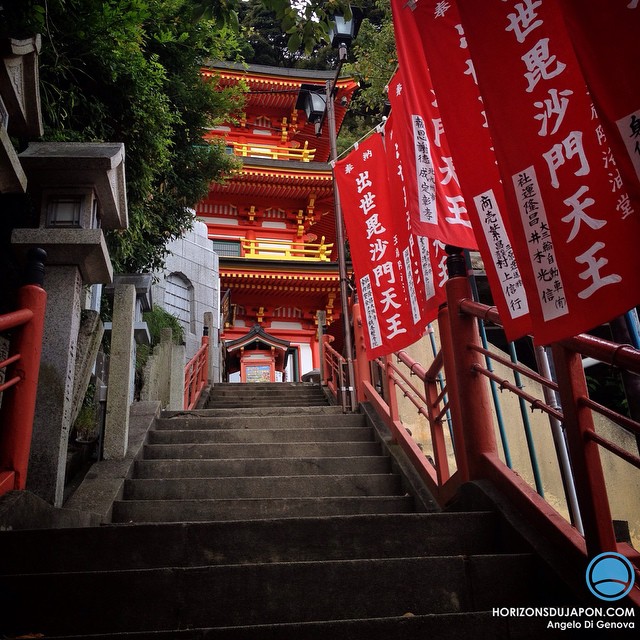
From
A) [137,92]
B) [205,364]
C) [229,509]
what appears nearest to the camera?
[229,509]

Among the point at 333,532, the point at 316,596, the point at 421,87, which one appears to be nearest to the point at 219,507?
the point at 333,532

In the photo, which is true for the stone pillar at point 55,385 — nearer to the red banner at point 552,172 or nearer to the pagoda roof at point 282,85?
the red banner at point 552,172

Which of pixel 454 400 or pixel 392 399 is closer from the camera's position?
pixel 454 400

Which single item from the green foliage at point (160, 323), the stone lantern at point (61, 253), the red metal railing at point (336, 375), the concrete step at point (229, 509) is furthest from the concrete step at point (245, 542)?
the green foliage at point (160, 323)

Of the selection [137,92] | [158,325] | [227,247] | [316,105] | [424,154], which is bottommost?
[424,154]

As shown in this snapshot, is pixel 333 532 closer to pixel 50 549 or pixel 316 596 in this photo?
pixel 316 596

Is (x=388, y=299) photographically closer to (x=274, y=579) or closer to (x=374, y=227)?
(x=374, y=227)

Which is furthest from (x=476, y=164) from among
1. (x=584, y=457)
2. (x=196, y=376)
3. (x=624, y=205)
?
(x=196, y=376)

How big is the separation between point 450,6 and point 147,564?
3651 mm

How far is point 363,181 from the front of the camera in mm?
5859

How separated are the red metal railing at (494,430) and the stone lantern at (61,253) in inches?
94.1

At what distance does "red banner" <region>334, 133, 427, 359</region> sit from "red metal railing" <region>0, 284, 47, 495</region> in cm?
281

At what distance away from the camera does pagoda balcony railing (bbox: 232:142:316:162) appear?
2050 centimetres

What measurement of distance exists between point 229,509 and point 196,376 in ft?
18.0
